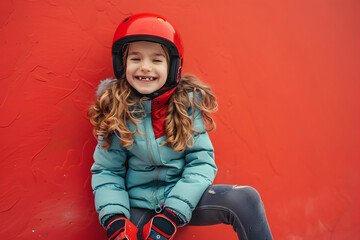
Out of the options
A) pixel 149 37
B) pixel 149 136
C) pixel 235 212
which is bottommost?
pixel 235 212

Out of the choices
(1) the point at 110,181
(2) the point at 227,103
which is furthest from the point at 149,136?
(2) the point at 227,103

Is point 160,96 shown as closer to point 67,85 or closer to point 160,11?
point 67,85

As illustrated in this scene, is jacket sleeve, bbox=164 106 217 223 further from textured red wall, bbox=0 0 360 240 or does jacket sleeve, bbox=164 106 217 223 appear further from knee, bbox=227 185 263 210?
textured red wall, bbox=0 0 360 240

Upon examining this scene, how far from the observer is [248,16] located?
6.75 ft

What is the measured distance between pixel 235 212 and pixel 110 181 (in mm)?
535

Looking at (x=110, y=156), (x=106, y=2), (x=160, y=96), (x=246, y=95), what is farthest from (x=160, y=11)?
(x=110, y=156)

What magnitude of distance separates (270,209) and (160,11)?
130cm

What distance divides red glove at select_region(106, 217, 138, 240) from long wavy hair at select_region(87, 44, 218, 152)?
31 centimetres

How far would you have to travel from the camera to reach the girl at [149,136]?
4.45 ft

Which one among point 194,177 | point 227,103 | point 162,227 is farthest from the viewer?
point 227,103

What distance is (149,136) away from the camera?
4.66ft

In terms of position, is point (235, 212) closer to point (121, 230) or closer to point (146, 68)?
point (121, 230)

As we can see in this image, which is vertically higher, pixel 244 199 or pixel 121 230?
pixel 244 199

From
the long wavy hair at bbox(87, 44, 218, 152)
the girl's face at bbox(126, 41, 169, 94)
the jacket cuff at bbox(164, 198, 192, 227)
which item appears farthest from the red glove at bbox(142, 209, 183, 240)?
the girl's face at bbox(126, 41, 169, 94)
